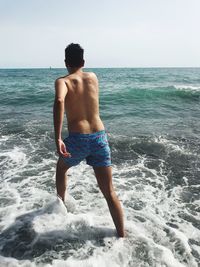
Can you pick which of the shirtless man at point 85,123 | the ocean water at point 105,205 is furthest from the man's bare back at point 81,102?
the ocean water at point 105,205

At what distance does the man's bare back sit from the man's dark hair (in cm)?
10

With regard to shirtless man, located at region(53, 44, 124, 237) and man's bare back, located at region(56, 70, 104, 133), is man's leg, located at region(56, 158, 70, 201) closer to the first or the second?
shirtless man, located at region(53, 44, 124, 237)

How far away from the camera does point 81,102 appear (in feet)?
10.7

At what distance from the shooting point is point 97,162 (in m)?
3.39

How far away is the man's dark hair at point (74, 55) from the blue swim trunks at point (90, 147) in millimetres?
817

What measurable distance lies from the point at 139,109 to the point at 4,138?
7.38 m

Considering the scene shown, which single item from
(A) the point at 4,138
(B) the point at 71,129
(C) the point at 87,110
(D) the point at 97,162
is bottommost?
(A) the point at 4,138

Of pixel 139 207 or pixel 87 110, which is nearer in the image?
pixel 87 110

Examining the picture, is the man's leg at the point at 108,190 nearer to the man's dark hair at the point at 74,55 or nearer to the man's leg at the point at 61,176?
the man's leg at the point at 61,176

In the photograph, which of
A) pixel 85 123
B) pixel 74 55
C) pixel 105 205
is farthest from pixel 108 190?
pixel 74 55

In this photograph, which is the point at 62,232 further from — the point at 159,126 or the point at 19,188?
the point at 159,126

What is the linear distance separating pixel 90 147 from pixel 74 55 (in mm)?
1067

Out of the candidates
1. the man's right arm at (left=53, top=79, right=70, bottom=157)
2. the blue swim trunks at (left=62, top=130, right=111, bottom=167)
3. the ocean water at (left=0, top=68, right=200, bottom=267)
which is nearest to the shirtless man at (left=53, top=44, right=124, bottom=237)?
the blue swim trunks at (left=62, top=130, right=111, bottom=167)

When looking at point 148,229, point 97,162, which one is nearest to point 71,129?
point 97,162
